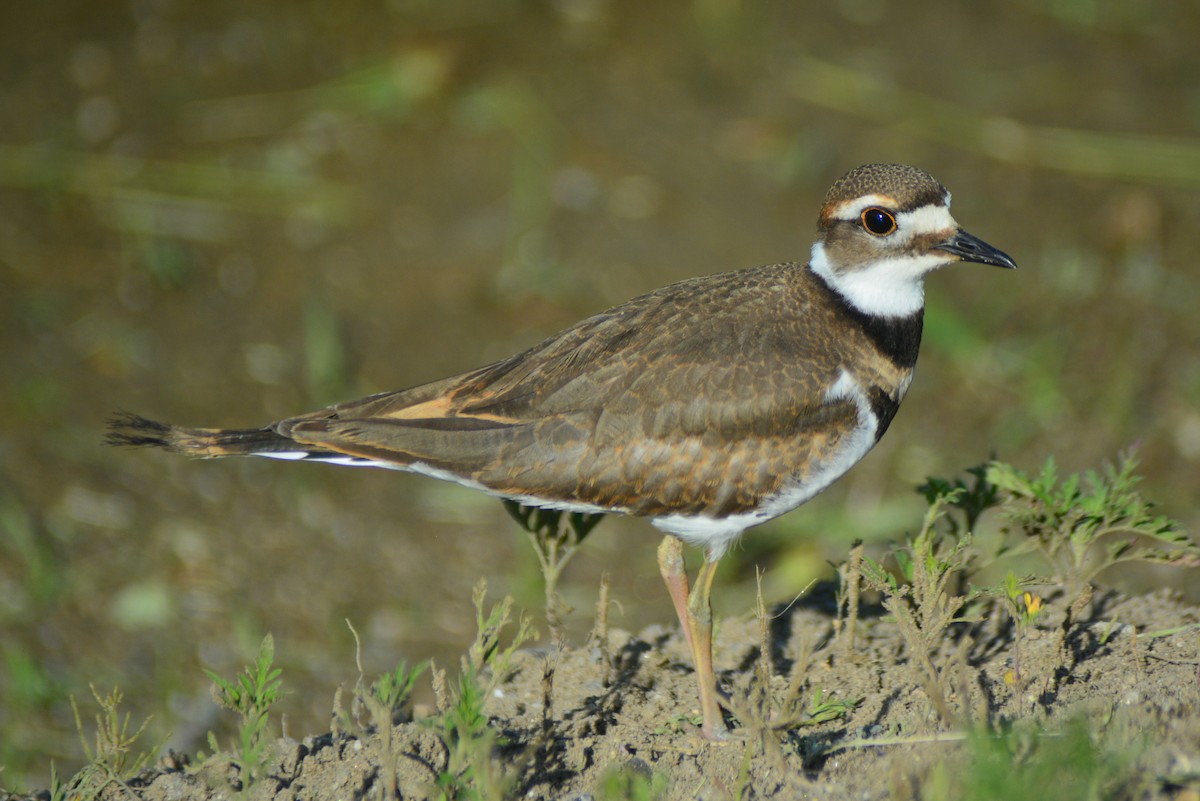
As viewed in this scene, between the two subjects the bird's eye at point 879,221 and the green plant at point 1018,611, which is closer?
the green plant at point 1018,611

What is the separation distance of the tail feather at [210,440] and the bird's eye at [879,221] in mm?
1935

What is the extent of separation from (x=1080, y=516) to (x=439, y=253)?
14.6 ft

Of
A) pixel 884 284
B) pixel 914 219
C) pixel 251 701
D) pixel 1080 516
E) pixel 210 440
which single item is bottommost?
pixel 251 701

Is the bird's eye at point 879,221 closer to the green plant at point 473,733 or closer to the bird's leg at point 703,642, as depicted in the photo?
the bird's leg at point 703,642

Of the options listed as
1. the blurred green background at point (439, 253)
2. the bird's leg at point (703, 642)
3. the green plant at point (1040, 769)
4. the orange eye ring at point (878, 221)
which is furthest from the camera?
the blurred green background at point (439, 253)

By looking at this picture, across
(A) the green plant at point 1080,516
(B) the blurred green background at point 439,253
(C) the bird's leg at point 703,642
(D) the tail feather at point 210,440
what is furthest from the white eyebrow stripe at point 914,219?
(B) the blurred green background at point 439,253

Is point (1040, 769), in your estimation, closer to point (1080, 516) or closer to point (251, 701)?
point (1080, 516)

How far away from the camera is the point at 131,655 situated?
5.57m

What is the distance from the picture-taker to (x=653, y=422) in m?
3.94

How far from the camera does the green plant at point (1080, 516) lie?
12.1 feet

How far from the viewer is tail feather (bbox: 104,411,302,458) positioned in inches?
161

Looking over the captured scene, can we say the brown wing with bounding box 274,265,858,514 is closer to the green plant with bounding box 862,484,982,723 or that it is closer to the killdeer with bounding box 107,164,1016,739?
the killdeer with bounding box 107,164,1016,739

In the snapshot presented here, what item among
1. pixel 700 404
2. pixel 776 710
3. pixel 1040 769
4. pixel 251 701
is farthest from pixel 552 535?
pixel 1040 769

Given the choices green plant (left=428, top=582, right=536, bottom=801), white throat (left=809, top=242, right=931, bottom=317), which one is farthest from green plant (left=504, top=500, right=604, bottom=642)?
white throat (left=809, top=242, right=931, bottom=317)
